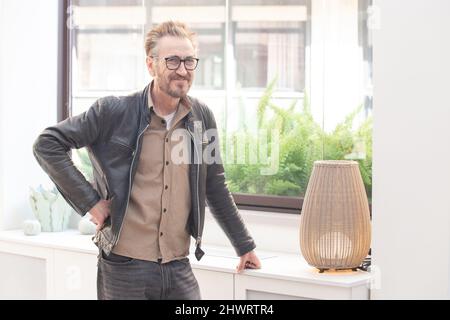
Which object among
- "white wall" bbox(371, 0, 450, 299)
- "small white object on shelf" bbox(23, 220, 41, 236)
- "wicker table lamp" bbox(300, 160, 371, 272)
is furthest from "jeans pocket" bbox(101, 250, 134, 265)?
"small white object on shelf" bbox(23, 220, 41, 236)

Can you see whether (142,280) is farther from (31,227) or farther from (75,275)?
(31,227)

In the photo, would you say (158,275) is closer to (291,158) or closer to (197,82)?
(291,158)

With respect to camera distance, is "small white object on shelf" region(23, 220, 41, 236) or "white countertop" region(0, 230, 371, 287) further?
"small white object on shelf" region(23, 220, 41, 236)

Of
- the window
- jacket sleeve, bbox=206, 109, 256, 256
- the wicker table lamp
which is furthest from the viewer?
the window

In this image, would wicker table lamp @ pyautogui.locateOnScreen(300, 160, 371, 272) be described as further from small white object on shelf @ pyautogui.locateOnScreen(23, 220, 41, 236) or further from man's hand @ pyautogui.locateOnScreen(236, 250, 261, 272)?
small white object on shelf @ pyautogui.locateOnScreen(23, 220, 41, 236)

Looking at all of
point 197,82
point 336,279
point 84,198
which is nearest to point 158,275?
point 84,198

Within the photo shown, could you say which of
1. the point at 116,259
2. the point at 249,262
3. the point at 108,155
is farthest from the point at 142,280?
the point at 249,262

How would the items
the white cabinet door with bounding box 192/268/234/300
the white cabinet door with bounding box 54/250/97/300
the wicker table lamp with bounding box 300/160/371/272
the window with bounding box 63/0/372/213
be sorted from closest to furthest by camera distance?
1. the wicker table lamp with bounding box 300/160/371/272
2. the white cabinet door with bounding box 192/268/234/300
3. the window with bounding box 63/0/372/213
4. the white cabinet door with bounding box 54/250/97/300

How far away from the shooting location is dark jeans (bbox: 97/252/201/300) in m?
2.79

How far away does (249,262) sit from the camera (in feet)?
10.6

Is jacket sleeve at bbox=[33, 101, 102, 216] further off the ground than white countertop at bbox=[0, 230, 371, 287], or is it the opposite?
jacket sleeve at bbox=[33, 101, 102, 216]

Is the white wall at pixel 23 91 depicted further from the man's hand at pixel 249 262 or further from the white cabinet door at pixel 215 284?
the man's hand at pixel 249 262

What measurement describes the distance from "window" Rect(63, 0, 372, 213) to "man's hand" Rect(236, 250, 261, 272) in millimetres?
547

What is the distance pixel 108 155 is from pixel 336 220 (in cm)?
93
